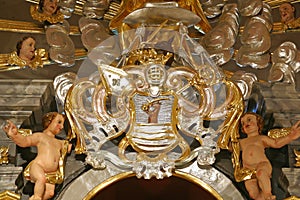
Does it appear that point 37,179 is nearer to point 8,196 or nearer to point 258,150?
point 8,196

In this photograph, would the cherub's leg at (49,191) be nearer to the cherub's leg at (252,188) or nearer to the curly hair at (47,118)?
the curly hair at (47,118)

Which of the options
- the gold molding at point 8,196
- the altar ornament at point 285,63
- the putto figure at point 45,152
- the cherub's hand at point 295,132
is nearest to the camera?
the gold molding at point 8,196

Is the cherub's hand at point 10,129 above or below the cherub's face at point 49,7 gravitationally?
below

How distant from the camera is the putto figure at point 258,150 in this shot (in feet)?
22.8

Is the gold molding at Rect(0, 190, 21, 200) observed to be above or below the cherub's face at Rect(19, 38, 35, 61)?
below

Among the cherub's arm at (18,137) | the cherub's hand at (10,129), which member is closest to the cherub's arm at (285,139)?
the cherub's arm at (18,137)

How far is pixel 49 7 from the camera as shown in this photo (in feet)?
26.0

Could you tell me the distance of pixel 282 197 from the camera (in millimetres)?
7031

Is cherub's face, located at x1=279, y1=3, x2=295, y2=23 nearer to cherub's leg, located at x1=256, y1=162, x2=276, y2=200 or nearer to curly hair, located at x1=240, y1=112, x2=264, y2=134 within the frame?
curly hair, located at x1=240, y1=112, x2=264, y2=134

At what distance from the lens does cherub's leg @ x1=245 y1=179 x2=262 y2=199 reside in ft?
22.9

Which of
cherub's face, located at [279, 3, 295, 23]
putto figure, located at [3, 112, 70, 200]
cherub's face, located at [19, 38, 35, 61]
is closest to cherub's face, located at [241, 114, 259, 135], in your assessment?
cherub's face, located at [279, 3, 295, 23]

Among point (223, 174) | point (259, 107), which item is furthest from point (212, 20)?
point (223, 174)

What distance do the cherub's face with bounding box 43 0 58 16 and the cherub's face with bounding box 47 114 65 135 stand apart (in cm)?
109

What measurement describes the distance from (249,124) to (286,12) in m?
1.28
